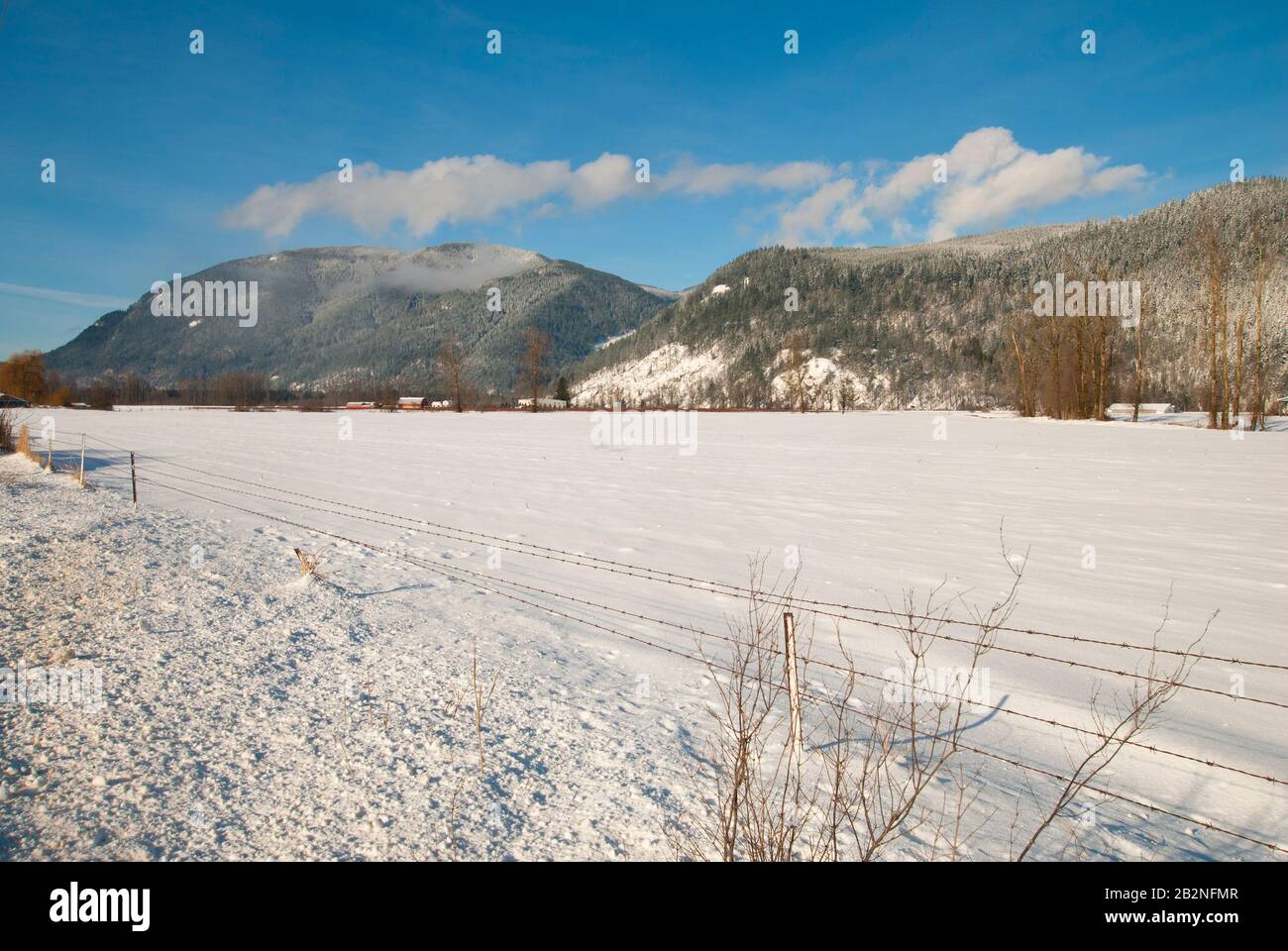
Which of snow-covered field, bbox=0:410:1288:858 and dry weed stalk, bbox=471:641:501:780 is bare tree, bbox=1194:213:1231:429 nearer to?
snow-covered field, bbox=0:410:1288:858

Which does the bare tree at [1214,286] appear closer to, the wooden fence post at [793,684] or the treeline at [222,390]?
the wooden fence post at [793,684]

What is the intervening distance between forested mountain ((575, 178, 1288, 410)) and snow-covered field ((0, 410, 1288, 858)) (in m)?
99.3

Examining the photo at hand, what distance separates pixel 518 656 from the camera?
6293 millimetres

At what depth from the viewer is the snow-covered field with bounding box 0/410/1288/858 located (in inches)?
145

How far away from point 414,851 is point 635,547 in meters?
8.34

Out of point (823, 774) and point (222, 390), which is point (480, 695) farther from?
point (222, 390)

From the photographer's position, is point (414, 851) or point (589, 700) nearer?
point (414, 851)

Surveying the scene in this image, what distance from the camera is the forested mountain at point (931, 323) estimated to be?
420ft

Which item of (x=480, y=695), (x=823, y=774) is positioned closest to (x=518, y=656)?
(x=480, y=695)

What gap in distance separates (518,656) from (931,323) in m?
183

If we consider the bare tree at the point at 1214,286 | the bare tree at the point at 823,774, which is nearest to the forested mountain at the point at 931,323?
the bare tree at the point at 1214,286
